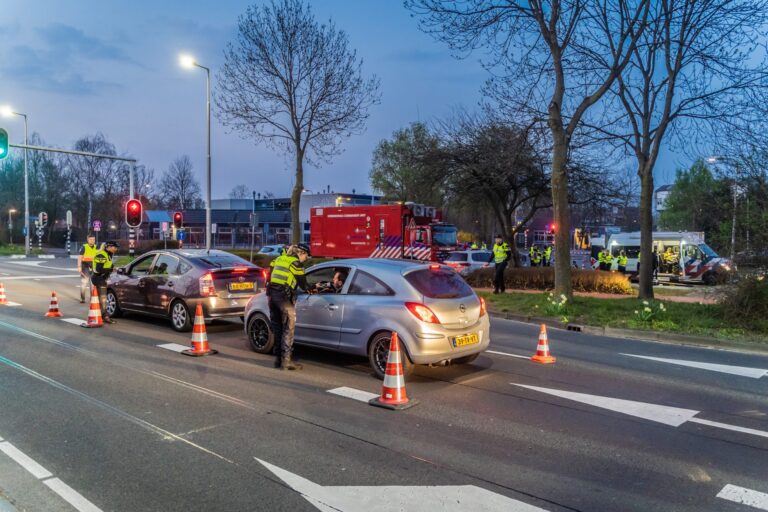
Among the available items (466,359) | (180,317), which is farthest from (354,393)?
(180,317)

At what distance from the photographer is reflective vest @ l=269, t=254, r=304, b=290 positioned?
758 centimetres

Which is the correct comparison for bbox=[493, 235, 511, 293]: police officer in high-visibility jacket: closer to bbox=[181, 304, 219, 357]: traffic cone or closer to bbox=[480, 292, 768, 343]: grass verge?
bbox=[480, 292, 768, 343]: grass verge

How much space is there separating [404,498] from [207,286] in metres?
7.22

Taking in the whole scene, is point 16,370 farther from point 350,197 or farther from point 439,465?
point 350,197

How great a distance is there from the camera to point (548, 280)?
19.4 metres

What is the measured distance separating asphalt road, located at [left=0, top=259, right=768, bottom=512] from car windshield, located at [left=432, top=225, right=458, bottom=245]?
16.5m

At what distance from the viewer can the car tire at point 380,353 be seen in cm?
709

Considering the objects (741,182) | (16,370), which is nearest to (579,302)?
(741,182)

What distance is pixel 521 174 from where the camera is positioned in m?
22.8

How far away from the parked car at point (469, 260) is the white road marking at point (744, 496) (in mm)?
18279

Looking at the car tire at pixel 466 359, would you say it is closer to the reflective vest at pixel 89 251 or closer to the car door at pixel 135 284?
the car door at pixel 135 284

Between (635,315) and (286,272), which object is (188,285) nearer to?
(286,272)

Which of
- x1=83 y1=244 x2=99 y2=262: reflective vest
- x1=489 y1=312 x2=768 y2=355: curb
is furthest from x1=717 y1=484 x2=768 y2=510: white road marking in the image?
x1=83 y1=244 x2=99 y2=262: reflective vest

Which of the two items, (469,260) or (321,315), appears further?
(469,260)
